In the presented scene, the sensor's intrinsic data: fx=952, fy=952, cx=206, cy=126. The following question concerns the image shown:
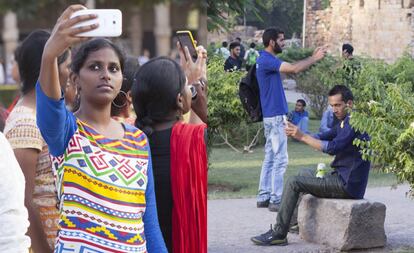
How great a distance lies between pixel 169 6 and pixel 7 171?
2.65ft

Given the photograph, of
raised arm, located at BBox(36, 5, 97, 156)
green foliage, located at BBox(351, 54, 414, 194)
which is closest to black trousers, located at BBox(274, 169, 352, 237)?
green foliage, located at BBox(351, 54, 414, 194)

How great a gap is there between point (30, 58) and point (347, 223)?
12.6ft

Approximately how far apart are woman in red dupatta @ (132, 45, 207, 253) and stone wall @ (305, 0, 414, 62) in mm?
27251

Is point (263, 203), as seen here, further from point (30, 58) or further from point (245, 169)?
point (30, 58)

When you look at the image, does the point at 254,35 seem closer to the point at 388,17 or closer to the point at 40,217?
the point at 388,17

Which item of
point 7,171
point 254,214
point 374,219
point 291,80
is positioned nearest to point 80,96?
point 7,171

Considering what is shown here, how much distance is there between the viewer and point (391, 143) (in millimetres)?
6371

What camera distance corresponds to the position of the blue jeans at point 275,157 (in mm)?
8578

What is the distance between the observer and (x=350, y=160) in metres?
6.80

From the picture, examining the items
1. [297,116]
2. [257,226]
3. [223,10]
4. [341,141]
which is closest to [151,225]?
[223,10]

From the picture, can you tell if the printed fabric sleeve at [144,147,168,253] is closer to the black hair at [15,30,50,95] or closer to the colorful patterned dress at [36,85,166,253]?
the colorful patterned dress at [36,85,166,253]

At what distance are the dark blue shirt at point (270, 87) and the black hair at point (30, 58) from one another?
5270 mm

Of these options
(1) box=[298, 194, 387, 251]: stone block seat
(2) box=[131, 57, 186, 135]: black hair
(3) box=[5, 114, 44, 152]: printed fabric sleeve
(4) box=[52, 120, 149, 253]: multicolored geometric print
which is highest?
(2) box=[131, 57, 186, 135]: black hair

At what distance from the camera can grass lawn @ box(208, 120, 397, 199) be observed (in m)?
10.9
